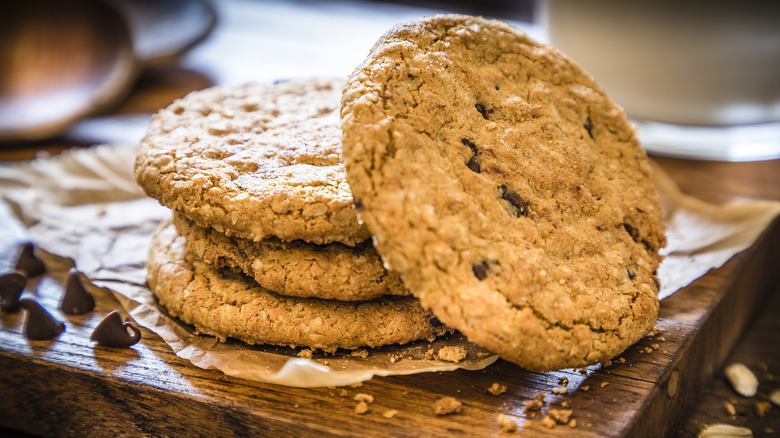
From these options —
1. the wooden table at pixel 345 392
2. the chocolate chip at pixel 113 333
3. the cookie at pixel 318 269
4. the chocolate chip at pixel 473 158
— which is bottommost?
the wooden table at pixel 345 392

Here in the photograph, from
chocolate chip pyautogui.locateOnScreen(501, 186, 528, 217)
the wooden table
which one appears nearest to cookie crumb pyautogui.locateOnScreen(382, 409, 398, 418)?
the wooden table

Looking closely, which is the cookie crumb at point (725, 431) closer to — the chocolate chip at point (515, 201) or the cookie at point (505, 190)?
the cookie at point (505, 190)

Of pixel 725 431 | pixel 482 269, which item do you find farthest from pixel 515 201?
pixel 725 431

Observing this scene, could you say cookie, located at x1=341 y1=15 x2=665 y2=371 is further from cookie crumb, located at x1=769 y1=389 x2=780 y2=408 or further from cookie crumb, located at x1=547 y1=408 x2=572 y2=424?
cookie crumb, located at x1=769 y1=389 x2=780 y2=408

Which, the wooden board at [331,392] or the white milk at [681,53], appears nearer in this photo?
the wooden board at [331,392]

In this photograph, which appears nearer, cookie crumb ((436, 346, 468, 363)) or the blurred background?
cookie crumb ((436, 346, 468, 363))

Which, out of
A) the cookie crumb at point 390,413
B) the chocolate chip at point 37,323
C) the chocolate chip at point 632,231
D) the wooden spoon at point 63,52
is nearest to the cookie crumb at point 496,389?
the cookie crumb at point 390,413

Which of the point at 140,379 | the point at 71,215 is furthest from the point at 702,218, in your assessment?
the point at 71,215
